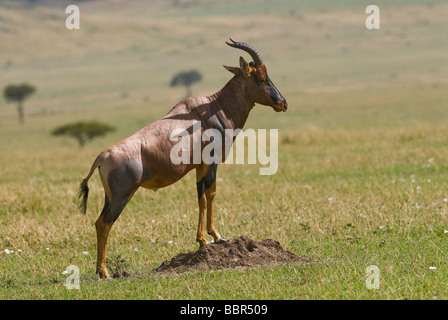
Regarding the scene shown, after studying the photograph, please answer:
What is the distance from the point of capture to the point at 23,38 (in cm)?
16062

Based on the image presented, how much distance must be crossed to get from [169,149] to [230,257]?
158 centimetres

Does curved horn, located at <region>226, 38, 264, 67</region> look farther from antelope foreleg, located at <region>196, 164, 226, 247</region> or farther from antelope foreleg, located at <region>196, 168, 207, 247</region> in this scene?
antelope foreleg, located at <region>196, 168, 207, 247</region>

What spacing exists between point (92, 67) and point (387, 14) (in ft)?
225

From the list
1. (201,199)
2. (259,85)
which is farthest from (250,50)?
(201,199)

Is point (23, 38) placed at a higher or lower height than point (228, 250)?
lower

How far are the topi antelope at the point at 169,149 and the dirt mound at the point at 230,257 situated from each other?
311 mm

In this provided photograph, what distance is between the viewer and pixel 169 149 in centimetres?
939

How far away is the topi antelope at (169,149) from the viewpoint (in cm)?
910

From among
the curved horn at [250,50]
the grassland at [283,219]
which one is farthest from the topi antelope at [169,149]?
the grassland at [283,219]

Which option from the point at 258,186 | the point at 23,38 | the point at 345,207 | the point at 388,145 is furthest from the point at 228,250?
the point at 23,38

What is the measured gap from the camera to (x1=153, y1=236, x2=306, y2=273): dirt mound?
9547 mm

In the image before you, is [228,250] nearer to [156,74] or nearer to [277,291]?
[277,291]

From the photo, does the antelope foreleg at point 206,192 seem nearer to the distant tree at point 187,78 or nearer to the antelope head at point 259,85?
the antelope head at point 259,85

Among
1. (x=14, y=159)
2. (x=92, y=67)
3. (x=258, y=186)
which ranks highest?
(x=258, y=186)
